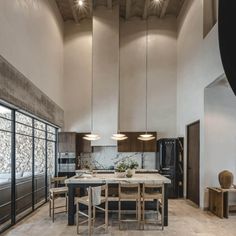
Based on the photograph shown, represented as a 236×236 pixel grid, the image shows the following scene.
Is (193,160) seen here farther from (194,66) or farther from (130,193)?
(130,193)

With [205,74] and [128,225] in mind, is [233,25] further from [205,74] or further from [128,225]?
[205,74]

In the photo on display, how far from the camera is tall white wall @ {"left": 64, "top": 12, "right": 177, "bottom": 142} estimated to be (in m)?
10.2

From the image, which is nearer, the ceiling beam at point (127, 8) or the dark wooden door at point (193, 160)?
the dark wooden door at point (193, 160)

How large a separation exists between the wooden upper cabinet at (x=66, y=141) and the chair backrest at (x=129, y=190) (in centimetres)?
425

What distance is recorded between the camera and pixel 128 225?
223 inches

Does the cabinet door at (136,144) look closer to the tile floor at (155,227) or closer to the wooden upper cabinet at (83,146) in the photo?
the wooden upper cabinet at (83,146)

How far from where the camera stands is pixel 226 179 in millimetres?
6641

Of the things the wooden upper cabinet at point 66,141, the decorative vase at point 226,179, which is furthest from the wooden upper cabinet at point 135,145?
the decorative vase at point 226,179

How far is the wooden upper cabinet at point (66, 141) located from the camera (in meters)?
9.66

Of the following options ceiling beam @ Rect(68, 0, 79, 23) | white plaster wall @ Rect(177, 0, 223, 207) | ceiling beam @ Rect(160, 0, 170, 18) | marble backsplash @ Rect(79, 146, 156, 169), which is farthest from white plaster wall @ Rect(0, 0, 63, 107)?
white plaster wall @ Rect(177, 0, 223, 207)

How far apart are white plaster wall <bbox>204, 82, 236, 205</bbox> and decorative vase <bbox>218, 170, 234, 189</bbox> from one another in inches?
19.7

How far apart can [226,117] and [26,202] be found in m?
5.36

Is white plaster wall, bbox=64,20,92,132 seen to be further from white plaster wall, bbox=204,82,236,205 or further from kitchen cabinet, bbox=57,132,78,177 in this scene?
white plaster wall, bbox=204,82,236,205

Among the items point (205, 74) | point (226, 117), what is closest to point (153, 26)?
point (205, 74)
